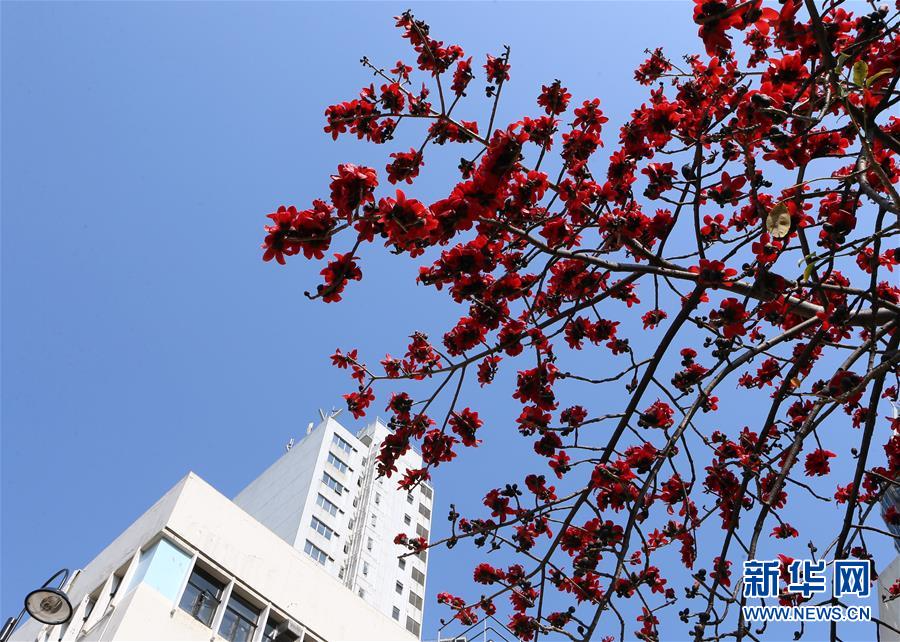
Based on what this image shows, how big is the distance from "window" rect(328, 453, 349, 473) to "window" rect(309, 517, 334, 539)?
3361mm

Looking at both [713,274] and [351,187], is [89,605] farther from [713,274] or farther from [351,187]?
[713,274]

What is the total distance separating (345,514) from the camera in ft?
117

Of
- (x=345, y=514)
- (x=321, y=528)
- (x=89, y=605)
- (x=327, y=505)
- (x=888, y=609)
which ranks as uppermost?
(x=345, y=514)

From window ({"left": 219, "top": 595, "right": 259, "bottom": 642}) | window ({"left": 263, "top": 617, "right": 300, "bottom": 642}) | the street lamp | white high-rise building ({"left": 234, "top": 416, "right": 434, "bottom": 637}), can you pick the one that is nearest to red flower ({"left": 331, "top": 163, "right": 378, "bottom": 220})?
the street lamp

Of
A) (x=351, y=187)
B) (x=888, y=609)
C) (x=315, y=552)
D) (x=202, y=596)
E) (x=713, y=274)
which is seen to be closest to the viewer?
(x=351, y=187)

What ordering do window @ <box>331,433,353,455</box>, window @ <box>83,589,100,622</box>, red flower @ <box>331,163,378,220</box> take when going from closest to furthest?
red flower @ <box>331,163,378,220</box> → window @ <box>83,589,100,622</box> → window @ <box>331,433,353,455</box>

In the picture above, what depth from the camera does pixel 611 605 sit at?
10.6ft

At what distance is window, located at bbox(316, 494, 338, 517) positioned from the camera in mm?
34750

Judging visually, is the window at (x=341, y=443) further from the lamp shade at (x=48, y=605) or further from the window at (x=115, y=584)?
the lamp shade at (x=48, y=605)

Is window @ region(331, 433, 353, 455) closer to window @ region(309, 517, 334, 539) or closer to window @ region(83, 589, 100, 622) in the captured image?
window @ region(309, 517, 334, 539)

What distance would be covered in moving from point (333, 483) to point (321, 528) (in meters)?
2.62

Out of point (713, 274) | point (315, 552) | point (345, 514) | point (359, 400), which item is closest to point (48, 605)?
point (359, 400)

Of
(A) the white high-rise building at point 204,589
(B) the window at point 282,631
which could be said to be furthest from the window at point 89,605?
(B) the window at point 282,631

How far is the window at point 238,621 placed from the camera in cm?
951
